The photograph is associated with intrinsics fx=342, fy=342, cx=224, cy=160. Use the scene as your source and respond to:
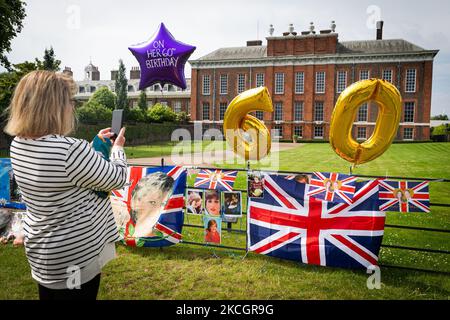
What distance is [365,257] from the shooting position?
13.9 ft

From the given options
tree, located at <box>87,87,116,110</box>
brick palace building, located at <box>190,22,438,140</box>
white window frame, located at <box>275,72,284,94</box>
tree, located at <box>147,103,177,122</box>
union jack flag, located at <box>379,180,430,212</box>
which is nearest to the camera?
union jack flag, located at <box>379,180,430,212</box>

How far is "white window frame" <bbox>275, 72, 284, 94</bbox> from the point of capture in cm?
4388

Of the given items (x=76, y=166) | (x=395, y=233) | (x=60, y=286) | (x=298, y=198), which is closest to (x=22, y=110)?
(x=76, y=166)

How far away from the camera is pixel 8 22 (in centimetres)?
1986

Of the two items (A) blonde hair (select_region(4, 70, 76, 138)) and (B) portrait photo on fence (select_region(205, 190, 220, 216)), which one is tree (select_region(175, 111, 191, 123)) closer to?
(B) portrait photo on fence (select_region(205, 190, 220, 216))

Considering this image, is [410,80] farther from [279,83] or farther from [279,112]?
[279,112]

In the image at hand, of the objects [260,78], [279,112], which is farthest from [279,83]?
[279,112]

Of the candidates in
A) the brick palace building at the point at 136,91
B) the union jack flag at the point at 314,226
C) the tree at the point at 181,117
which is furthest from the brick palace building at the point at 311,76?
the union jack flag at the point at 314,226

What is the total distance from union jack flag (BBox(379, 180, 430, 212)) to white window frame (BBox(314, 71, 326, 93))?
133ft

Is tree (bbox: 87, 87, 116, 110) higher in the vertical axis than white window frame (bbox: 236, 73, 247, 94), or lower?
lower

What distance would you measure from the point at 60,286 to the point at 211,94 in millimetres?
45312

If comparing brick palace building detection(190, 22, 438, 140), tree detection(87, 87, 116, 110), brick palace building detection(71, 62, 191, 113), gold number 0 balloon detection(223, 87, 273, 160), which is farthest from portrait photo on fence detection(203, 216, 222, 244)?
brick palace building detection(71, 62, 191, 113)

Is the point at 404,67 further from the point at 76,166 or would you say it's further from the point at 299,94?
the point at 76,166

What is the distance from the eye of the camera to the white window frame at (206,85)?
152 ft
